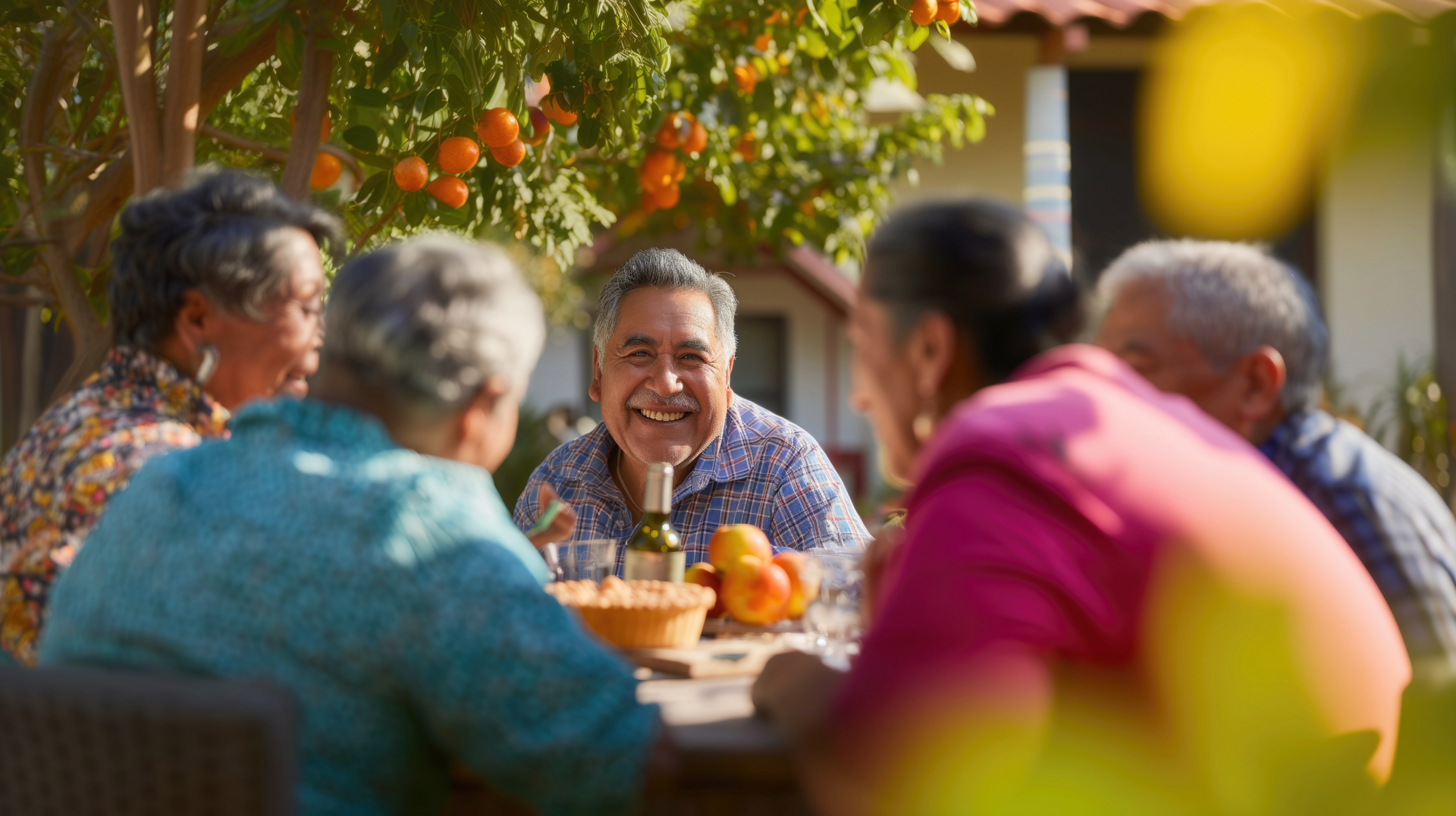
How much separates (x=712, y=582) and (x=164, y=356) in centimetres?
110

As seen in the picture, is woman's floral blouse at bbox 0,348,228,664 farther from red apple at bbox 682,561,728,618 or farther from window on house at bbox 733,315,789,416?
window on house at bbox 733,315,789,416

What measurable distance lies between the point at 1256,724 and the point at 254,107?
3.55 m

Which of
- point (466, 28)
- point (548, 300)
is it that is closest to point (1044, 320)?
point (466, 28)

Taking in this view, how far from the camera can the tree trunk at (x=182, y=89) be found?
269 cm

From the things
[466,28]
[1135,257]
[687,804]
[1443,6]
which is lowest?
Answer: [687,804]

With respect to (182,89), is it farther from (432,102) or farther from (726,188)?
(726,188)

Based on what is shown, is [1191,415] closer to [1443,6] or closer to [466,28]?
[466,28]

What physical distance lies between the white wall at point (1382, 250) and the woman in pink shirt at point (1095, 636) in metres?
8.77

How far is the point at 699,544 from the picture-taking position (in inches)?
137

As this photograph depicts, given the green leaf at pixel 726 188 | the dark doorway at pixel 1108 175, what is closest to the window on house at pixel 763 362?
the dark doorway at pixel 1108 175

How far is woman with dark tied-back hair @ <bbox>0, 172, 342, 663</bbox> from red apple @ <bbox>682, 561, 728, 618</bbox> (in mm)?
890

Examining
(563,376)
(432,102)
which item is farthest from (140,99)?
(563,376)

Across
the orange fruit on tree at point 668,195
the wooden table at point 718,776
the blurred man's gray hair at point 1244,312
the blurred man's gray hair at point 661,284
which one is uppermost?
the orange fruit on tree at point 668,195

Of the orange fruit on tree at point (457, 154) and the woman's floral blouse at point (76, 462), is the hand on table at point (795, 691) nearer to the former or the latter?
the woman's floral blouse at point (76, 462)
